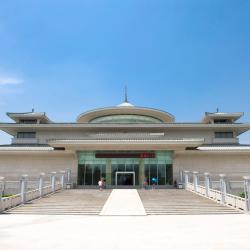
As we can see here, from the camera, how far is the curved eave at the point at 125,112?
138ft

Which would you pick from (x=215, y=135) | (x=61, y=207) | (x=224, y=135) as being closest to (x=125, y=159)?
(x=215, y=135)

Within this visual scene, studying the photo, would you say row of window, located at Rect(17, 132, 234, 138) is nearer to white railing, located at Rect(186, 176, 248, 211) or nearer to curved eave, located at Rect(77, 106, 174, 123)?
curved eave, located at Rect(77, 106, 174, 123)

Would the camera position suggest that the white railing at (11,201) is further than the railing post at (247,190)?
Answer: Yes

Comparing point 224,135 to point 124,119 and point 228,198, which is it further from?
point 228,198

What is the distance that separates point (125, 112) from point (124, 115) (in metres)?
0.60

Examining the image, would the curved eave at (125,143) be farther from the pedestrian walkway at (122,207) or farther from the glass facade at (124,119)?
the pedestrian walkway at (122,207)

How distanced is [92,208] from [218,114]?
98.6ft

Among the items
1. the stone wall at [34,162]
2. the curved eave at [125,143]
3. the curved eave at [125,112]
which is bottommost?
the stone wall at [34,162]

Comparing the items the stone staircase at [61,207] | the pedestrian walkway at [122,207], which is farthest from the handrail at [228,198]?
the stone staircase at [61,207]

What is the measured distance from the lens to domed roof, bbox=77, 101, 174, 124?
42.1 m
